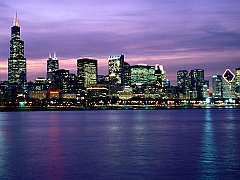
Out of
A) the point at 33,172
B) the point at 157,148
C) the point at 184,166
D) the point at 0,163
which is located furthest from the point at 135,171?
the point at 157,148

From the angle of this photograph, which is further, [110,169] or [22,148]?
[22,148]

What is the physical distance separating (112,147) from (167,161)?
11080 mm

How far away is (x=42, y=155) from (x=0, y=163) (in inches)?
206

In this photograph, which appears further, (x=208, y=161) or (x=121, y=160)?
(x=121, y=160)

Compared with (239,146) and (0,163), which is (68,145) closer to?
(0,163)

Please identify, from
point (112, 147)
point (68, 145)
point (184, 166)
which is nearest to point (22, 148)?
point (68, 145)

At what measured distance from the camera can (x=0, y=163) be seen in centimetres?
3419

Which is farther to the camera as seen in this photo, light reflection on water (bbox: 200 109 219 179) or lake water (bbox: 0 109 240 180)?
lake water (bbox: 0 109 240 180)

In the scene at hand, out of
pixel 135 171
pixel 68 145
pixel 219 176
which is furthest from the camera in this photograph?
pixel 68 145

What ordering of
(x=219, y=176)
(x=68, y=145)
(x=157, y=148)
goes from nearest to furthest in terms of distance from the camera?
(x=219, y=176) → (x=157, y=148) → (x=68, y=145)

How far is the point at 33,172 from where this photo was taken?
1203 inches

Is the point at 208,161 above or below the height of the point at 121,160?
below

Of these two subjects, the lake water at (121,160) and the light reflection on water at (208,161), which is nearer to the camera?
the light reflection on water at (208,161)

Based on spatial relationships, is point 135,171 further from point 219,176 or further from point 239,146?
point 239,146
